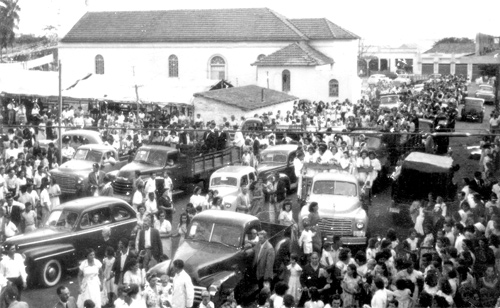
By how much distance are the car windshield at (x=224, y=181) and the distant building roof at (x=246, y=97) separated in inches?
590

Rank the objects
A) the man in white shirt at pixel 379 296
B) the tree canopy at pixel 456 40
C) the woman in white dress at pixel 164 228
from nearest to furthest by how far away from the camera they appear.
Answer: the man in white shirt at pixel 379 296, the woman in white dress at pixel 164 228, the tree canopy at pixel 456 40

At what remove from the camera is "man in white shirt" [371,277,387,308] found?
9.84 m

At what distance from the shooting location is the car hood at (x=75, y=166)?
66.1ft

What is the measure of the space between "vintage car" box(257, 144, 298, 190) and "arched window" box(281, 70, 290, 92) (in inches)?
1047

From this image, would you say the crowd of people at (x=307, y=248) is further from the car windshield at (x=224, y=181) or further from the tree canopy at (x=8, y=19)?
the tree canopy at (x=8, y=19)

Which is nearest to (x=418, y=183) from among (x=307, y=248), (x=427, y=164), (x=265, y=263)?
(x=427, y=164)

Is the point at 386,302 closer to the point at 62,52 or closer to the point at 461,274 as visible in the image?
the point at 461,274

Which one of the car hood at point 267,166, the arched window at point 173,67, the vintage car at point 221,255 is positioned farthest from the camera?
the arched window at point 173,67

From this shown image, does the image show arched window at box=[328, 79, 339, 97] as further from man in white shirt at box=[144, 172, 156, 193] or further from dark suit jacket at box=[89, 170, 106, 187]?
man in white shirt at box=[144, 172, 156, 193]

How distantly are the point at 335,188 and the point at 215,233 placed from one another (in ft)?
14.9

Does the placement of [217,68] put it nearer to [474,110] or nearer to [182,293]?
[474,110]

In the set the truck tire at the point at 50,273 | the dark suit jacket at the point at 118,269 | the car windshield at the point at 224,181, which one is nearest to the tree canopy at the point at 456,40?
the car windshield at the point at 224,181

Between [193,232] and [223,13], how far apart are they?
44.9 meters

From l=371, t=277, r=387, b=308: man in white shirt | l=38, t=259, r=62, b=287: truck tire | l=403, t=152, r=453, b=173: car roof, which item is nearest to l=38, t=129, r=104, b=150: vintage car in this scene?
l=38, t=259, r=62, b=287: truck tire
